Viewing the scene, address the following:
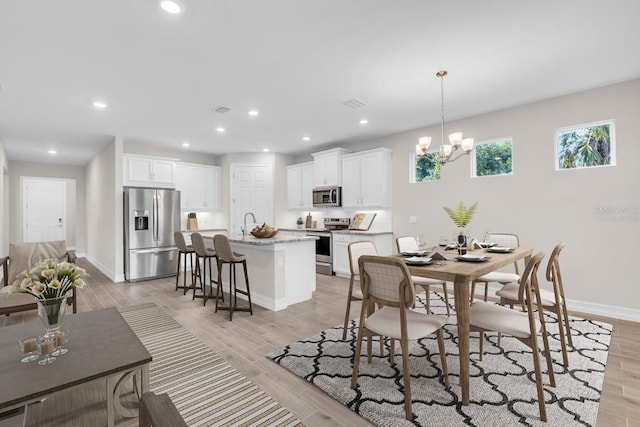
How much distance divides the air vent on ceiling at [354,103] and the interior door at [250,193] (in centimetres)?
368

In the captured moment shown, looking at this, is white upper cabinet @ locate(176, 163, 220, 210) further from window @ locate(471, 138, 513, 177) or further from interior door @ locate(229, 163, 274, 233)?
window @ locate(471, 138, 513, 177)

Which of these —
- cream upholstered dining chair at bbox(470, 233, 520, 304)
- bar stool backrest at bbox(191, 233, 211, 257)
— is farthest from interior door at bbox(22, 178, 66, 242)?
cream upholstered dining chair at bbox(470, 233, 520, 304)

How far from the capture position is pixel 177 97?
12.8 feet

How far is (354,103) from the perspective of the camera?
13.7 feet

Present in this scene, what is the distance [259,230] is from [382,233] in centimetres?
244

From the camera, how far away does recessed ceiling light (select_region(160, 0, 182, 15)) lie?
84.2 inches

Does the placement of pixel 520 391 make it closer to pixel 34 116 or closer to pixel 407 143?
pixel 407 143

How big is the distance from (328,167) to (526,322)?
4.93m

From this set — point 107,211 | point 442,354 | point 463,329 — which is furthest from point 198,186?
point 463,329

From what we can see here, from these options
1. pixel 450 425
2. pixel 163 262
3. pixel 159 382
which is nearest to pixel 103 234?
pixel 163 262

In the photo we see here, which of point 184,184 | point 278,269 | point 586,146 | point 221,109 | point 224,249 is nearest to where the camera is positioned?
point 224,249

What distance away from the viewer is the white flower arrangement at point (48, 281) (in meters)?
1.37

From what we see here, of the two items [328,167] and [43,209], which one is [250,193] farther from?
[43,209]

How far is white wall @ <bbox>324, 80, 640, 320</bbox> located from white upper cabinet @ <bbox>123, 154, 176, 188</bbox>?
5494 mm
